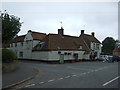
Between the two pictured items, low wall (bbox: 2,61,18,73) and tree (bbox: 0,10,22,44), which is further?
tree (bbox: 0,10,22,44)

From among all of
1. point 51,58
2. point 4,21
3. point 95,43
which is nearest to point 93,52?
point 95,43

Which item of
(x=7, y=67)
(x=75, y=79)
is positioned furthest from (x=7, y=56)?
(x=75, y=79)

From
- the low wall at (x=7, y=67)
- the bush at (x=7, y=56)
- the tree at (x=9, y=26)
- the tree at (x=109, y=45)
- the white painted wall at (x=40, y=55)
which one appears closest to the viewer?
the low wall at (x=7, y=67)

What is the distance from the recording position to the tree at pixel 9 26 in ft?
93.9

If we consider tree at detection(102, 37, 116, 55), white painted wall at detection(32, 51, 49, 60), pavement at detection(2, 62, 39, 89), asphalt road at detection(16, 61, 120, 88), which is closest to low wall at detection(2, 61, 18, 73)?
pavement at detection(2, 62, 39, 89)

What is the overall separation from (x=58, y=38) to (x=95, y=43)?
15427mm

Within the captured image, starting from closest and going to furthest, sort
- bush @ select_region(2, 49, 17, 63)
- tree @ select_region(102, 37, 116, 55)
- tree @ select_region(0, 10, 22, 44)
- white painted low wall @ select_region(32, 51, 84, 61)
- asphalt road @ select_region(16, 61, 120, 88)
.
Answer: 1. asphalt road @ select_region(16, 61, 120, 88)
2. bush @ select_region(2, 49, 17, 63)
3. tree @ select_region(0, 10, 22, 44)
4. white painted low wall @ select_region(32, 51, 84, 61)
5. tree @ select_region(102, 37, 116, 55)

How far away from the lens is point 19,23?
31.9 meters

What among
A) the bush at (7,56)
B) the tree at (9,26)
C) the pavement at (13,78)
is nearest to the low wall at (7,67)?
the bush at (7,56)

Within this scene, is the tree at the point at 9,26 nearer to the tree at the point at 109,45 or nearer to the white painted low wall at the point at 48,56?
the white painted low wall at the point at 48,56

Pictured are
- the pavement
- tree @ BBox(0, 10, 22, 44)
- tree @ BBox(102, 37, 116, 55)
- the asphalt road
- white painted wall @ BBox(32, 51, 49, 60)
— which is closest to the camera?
the pavement

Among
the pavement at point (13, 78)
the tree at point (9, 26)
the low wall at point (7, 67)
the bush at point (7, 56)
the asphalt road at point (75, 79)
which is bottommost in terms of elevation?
the asphalt road at point (75, 79)

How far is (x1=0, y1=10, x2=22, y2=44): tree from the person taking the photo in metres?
28.6

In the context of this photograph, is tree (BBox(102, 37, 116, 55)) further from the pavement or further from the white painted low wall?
the pavement
